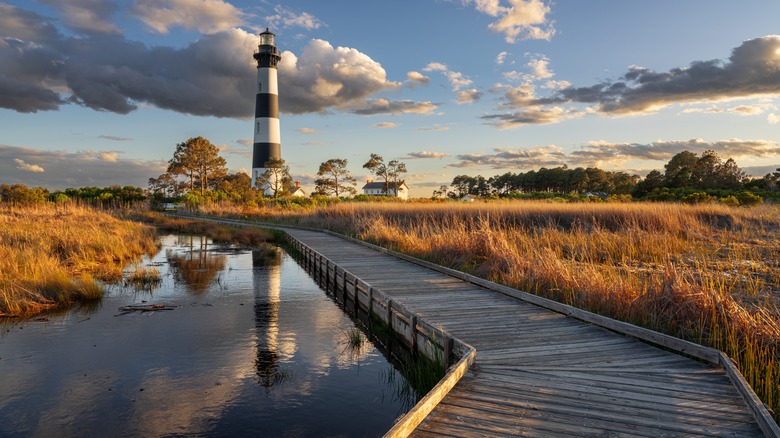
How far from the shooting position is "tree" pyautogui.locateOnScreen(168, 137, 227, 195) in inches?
2013

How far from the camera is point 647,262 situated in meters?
10.9

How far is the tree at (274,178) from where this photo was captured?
45.1 meters

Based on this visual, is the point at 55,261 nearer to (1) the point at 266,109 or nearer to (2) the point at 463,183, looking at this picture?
(1) the point at 266,109

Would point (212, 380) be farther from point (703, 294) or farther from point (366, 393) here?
point (703, 294)

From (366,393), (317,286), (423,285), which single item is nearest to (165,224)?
(317,286)

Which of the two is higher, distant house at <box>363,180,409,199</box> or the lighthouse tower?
the lighthouse tower

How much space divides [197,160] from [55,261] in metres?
42.7

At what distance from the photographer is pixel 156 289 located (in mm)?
11344

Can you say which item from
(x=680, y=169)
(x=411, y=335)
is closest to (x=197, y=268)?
(x=411, y=335)

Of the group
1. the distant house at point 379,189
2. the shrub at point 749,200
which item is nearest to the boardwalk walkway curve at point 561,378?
the shrub at point 749,200

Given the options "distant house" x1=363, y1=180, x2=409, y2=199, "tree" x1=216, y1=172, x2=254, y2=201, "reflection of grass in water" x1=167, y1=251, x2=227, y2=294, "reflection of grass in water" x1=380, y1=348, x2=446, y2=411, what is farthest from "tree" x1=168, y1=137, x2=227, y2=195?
"reflection of grass in water" x1=380, y1=348, x2=446, y2=411

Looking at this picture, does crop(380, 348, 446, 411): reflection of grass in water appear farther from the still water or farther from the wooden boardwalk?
the wooden boardwalk

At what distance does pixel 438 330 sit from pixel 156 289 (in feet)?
27.5

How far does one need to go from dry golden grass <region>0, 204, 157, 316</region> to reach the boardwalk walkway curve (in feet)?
22.8
